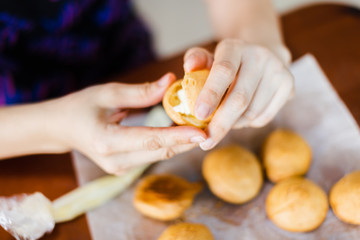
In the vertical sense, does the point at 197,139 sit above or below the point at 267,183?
above

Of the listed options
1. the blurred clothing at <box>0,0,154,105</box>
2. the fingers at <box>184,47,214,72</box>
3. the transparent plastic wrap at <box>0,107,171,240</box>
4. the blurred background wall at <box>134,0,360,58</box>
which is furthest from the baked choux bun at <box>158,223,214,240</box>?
the blurred background wall at <box>134,0,360,58</box>

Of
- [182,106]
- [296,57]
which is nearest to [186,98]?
[182,106]

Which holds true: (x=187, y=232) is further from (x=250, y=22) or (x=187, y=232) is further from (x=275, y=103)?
(x=250, y=22)

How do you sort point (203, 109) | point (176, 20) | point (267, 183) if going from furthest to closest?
1. point (176, 20)
2. point (267, 183)
3. point (203, 109)

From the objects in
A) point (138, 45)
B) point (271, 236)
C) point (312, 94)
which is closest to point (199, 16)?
point (138, 45)

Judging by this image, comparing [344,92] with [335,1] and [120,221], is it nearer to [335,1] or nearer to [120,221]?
[335,1]

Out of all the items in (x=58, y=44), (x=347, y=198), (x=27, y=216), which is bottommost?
(x=347, y=198)

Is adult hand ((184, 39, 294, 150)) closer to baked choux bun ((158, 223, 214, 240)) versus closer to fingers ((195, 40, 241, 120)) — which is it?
fingers ((195, 40, 241, 120))

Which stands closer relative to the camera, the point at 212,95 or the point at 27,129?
the point at 212,95
